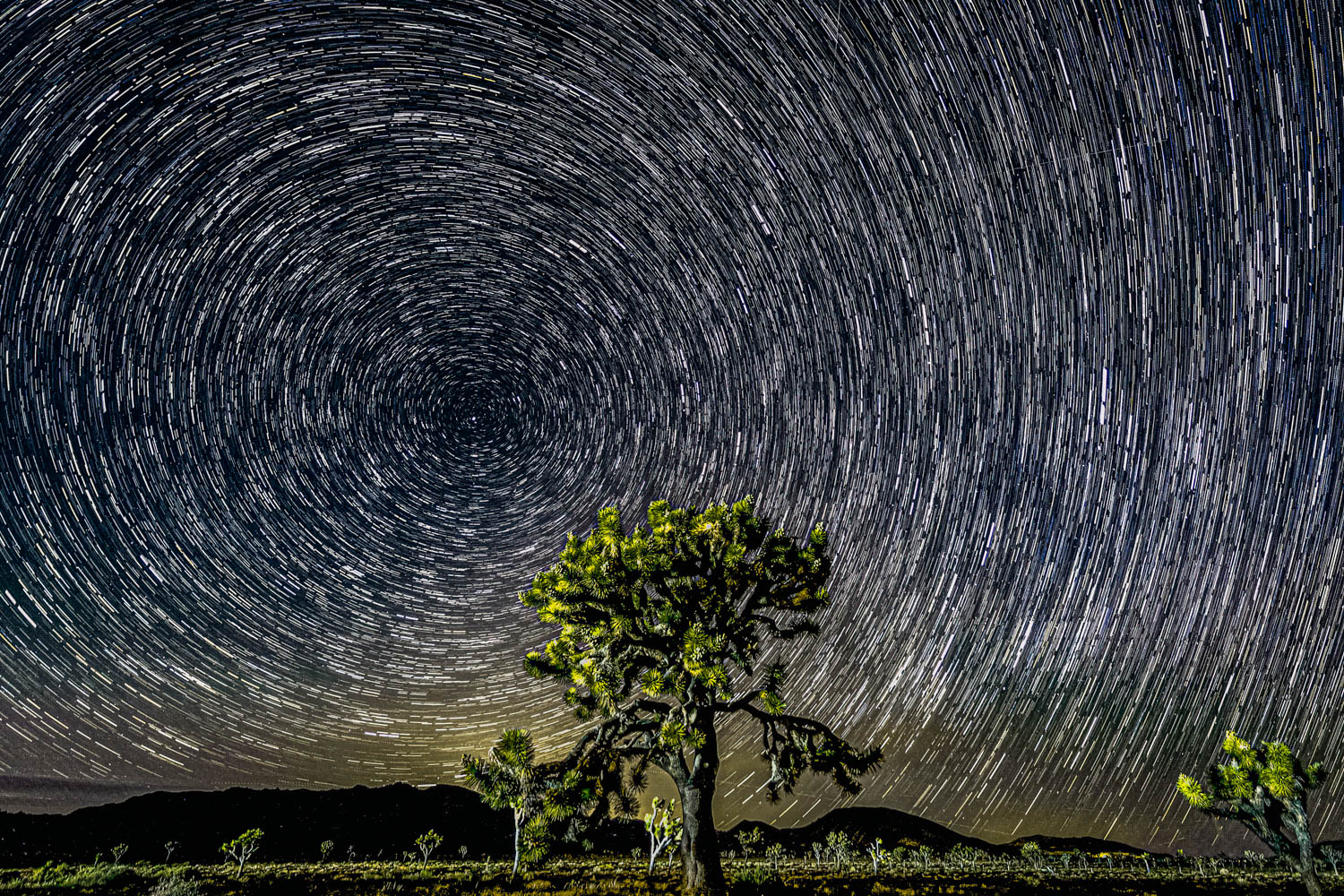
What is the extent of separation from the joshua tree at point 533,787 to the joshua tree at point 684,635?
2.15 feet

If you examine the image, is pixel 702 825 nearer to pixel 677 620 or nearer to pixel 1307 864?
pixel 677 620

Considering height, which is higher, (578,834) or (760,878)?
(578,834)

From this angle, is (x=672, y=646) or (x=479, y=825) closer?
(x=672, y=646)

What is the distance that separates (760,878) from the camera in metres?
13.6

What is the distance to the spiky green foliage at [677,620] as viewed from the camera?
37.6 feet

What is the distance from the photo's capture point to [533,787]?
10922mm

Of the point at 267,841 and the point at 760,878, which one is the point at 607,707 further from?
the point at 267,841

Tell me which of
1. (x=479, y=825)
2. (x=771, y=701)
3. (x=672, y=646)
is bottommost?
(x=479, y=825)

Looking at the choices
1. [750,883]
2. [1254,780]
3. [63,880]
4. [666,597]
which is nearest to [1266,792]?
[1254,780]

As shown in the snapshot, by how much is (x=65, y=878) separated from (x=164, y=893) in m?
13.0

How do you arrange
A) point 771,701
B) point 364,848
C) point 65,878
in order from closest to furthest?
1. point 771,701
2. point 65,878
3. point 364,848

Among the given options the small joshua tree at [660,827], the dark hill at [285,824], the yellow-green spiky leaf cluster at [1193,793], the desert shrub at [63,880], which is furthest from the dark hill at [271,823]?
the yellow-green spiky leaf cluster at [1193,793]

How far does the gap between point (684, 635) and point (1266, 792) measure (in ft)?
85.8

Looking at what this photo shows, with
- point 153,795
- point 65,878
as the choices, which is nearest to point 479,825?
point 153,795
